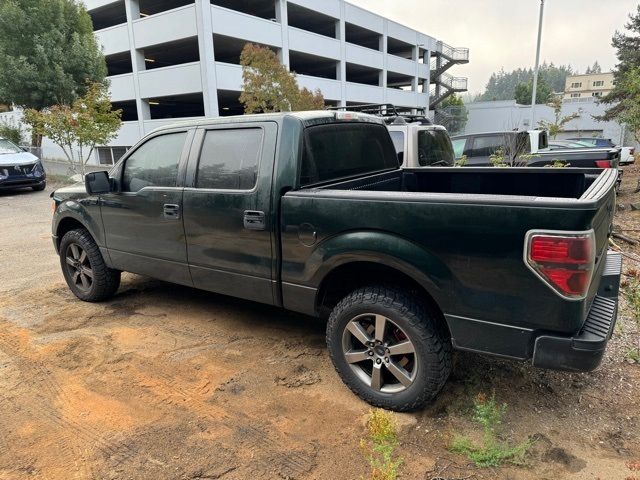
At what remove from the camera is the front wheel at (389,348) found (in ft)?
8.93

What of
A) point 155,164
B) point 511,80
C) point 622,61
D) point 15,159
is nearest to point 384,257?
point 155,164

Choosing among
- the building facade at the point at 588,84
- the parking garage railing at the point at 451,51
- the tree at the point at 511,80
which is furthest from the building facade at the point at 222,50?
the tree at the point at 511,80

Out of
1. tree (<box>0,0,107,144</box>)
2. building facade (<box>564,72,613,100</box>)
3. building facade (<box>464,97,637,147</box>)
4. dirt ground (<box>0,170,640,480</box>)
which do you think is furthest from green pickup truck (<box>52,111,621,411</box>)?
building facade (<box>564,72,613,100</box>)

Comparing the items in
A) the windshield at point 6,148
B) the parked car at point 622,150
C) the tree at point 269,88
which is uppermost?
the tree at point 269,88

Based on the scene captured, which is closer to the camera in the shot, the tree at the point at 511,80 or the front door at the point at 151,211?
the front door at the point at 151,211

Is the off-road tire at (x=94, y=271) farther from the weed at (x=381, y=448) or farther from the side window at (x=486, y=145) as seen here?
the side window at (x=486, y=145)

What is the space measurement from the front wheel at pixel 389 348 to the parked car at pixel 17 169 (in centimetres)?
1402

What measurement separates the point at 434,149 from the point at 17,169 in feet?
41.3

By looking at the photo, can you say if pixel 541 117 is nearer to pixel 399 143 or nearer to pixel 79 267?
pixel 399 143

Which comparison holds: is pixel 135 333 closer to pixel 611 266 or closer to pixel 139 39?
pixel 611 266

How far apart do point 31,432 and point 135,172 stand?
2302 mm

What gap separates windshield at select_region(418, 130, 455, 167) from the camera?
6.69 m

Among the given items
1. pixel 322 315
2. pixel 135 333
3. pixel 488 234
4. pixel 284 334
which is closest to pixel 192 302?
pixel 135 333

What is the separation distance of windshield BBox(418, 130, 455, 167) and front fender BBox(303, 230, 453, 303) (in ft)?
13.2
